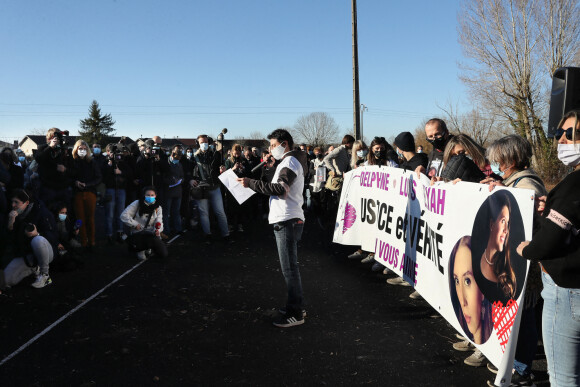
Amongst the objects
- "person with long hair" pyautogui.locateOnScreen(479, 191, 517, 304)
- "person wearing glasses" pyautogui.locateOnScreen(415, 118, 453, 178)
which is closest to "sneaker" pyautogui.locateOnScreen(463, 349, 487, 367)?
"person with long hair" pyautogui.locateOnScreen(479, 191, 517, 304)

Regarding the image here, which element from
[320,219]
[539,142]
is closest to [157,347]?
[320,219]

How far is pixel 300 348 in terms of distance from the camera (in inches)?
164

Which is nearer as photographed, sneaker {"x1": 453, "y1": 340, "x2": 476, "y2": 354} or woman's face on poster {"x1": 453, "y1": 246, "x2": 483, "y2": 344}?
woman's face on poster {"x1": 453, "y1": 246, "x2": 483, "y2": 344}

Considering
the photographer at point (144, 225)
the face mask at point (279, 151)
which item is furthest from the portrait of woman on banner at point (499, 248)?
the photographer at point (144, 225)

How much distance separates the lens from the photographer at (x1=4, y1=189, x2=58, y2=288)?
6.09 m

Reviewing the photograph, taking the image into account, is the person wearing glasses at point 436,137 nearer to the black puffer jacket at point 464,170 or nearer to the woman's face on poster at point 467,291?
the black puffer jacket at point 464,170

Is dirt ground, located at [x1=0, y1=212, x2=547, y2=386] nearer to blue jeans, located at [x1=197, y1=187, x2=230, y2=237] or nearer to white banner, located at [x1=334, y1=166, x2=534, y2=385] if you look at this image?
white banner, located at [x1=334, y1=166, x2=534, y2=385]

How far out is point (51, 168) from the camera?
7.94 meters

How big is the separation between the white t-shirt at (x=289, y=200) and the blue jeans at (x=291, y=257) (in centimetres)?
7

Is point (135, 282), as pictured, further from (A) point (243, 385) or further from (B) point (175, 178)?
(B) point (175, 178)

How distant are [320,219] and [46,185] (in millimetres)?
6140

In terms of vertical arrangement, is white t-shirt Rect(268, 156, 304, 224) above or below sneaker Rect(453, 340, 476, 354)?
above

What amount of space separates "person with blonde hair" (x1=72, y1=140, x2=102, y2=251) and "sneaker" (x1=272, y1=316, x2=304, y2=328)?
17.0ft

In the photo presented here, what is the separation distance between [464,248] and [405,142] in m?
2.67
